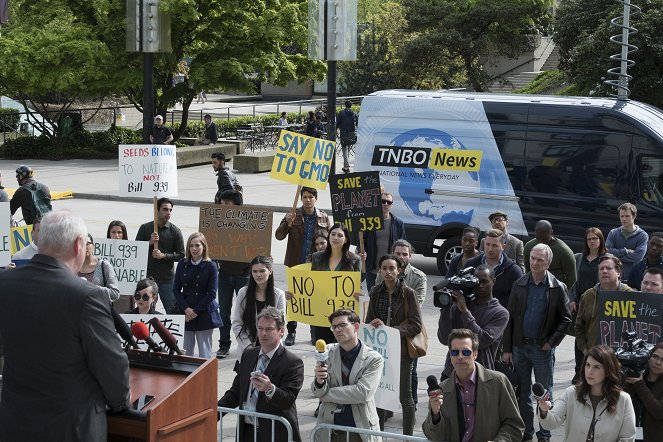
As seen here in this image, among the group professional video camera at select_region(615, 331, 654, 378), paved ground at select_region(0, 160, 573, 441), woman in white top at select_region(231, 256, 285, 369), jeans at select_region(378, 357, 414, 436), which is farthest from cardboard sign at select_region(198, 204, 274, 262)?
professional video camera at select_region(615, 331, 654, 378)

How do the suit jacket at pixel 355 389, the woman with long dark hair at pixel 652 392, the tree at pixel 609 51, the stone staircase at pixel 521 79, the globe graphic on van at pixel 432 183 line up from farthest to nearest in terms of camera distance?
the stone staircase at pixel 521 79, the tree at pixel 609 51, the globe graphic on van at pixel 432 183, the woman with long dark hair at pixel 652 392, the suit jacket at pixel 355 389

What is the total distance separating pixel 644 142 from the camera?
15.7 metres

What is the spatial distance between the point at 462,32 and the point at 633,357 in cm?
3992

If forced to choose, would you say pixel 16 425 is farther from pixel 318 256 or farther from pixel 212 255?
pixel 212 255

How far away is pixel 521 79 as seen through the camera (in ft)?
172

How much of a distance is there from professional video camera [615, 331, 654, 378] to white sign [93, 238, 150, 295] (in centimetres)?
525

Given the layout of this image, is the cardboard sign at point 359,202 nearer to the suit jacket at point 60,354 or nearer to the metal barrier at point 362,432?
the metal barrier at point 362,432

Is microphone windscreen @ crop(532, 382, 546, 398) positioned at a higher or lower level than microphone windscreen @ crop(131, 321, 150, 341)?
lower

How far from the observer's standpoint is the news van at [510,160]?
15766 mm

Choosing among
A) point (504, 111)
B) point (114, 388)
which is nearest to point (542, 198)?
point (504, 111)

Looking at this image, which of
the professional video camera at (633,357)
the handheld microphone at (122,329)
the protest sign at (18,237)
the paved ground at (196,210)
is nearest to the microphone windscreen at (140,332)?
the handheld microphone at (122,329)

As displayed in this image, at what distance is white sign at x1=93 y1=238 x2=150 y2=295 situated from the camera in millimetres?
11578

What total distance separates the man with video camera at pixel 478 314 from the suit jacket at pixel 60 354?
4612mm

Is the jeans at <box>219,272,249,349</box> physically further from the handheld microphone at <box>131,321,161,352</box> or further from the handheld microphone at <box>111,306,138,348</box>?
the handheld microphone at <box>111,306,138,348</box>
